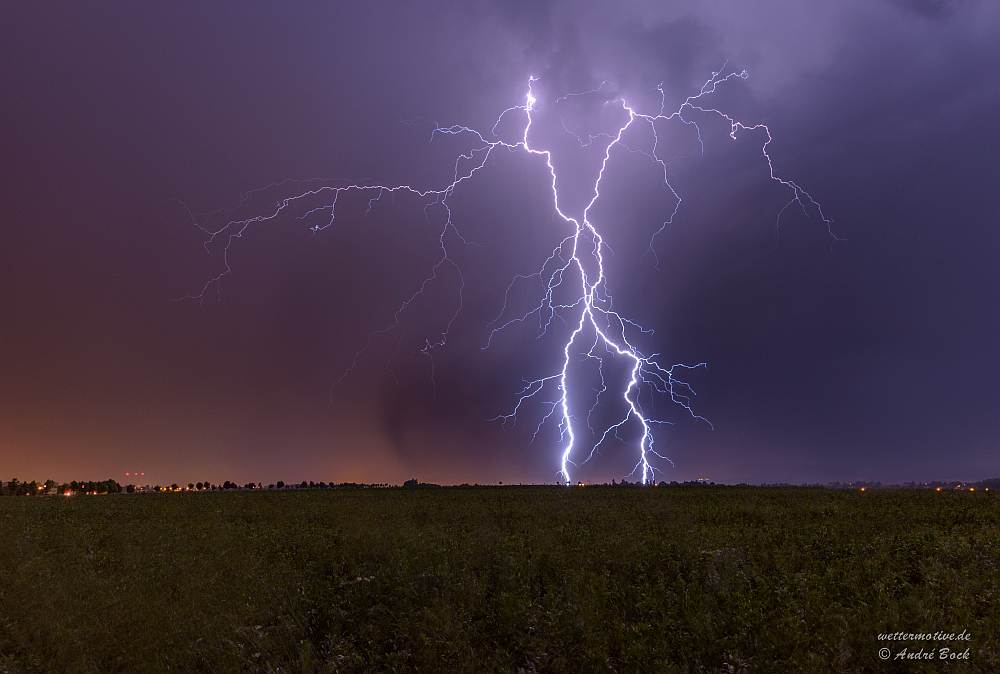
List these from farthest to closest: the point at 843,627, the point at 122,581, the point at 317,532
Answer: the point at 317,532 → the point at 122,581 → the point at 843,627

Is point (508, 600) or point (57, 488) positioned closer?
point (508, 600)

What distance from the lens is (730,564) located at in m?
11.6

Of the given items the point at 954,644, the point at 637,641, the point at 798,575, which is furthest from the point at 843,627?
the point at 637,641

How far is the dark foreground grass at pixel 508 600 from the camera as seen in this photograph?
8484 millimetres

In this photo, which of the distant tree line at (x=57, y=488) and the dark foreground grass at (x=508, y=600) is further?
the distant tree line at (x=57, y=488)

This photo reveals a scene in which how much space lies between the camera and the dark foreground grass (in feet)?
27.8

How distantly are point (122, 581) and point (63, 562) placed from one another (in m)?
3.71

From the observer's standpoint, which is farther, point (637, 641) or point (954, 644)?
point (637, 641)

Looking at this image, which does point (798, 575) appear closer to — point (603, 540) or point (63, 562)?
point (603, 540)

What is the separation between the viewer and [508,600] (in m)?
10.4

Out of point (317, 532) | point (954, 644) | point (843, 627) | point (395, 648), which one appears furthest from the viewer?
point (317, 532)

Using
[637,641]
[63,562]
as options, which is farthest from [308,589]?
[63,562]

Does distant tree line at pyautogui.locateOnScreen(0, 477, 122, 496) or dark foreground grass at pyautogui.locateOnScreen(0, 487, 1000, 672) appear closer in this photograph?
dark foreground grass at pyautogui.locateOnScreen(0, 487, 1000, 672)

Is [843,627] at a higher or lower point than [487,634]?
higher
